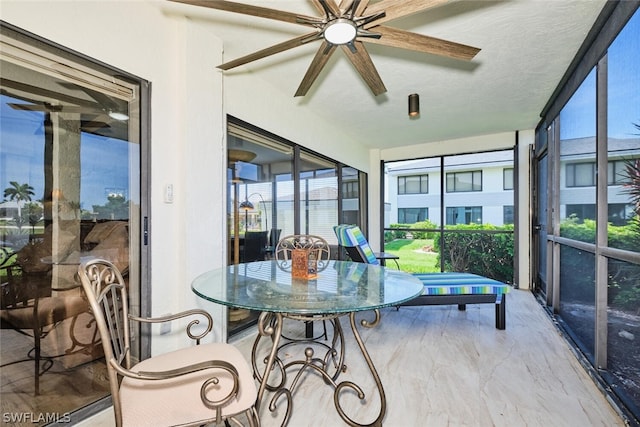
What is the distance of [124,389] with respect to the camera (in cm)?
114

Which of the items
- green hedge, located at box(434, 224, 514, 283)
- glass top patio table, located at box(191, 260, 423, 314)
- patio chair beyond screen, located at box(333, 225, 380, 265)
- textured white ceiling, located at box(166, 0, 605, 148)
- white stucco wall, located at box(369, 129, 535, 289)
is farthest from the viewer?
green hedge, located at box(434, 224, 514, 283)

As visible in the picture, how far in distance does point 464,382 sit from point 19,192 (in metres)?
2.82

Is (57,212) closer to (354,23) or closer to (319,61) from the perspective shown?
(319,61)

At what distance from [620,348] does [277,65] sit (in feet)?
11.0

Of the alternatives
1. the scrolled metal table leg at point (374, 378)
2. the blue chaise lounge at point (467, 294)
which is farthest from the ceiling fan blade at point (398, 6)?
the blue chaise lounge at point (467, 294)

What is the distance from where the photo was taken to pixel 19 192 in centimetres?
141

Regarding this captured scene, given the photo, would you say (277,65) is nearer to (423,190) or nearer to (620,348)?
(620,348)

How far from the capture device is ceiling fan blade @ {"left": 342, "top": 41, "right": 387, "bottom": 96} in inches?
68.3

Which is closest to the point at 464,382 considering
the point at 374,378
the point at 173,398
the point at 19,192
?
the point at 374,378

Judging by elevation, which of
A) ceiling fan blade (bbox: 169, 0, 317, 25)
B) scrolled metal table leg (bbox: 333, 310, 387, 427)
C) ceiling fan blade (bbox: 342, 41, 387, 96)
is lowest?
scrolled metal table leg (bbox: 333, 310, 387, 427)

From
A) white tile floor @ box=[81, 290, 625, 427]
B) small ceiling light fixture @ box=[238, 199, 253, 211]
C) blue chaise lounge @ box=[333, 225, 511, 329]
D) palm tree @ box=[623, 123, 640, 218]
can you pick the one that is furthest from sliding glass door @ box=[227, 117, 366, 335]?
palm tree @ box=[623, 123, 640, 218]

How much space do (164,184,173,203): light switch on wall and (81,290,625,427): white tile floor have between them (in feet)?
4.34

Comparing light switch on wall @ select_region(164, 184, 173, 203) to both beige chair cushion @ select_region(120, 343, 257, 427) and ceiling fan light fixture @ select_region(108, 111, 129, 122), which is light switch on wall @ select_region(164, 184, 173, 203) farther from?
beige chair cushion @ select_region(120, 343, 257, 427)

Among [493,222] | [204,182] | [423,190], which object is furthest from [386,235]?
[204,182]
